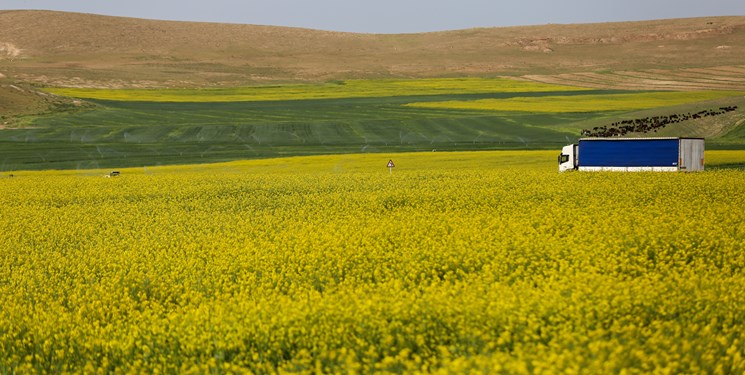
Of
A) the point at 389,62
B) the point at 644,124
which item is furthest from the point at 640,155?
the point at 389,62

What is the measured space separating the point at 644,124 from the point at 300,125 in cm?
3288

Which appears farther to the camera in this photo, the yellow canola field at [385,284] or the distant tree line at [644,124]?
the distant tree line at [644,124]

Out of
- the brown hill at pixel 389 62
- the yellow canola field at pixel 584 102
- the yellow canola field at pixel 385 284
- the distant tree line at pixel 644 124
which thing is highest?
the brown hill at pixel 389 62

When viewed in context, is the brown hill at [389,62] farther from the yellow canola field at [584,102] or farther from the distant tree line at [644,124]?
the distant tree line at [644,124]

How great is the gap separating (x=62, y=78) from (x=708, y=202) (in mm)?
134904

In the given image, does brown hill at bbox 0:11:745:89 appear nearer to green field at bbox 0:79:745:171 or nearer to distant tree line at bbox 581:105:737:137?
green field at bbox 0:79:745:171

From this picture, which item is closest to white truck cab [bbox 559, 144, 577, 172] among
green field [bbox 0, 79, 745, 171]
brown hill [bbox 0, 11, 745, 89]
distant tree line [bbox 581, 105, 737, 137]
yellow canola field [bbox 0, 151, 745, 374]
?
green field [bbox 0, 79, 745, 171]

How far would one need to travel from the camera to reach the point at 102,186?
3669cm

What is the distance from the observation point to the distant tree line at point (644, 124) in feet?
223

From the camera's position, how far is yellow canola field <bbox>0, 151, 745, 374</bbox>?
416 inches

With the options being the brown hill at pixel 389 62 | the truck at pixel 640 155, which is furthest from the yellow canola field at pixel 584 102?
the truck at pixel 640 155

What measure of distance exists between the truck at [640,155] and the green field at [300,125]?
16.8 m

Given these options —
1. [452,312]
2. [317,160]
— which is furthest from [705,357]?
[317,160]

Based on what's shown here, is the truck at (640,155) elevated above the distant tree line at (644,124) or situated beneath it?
situated beneath
